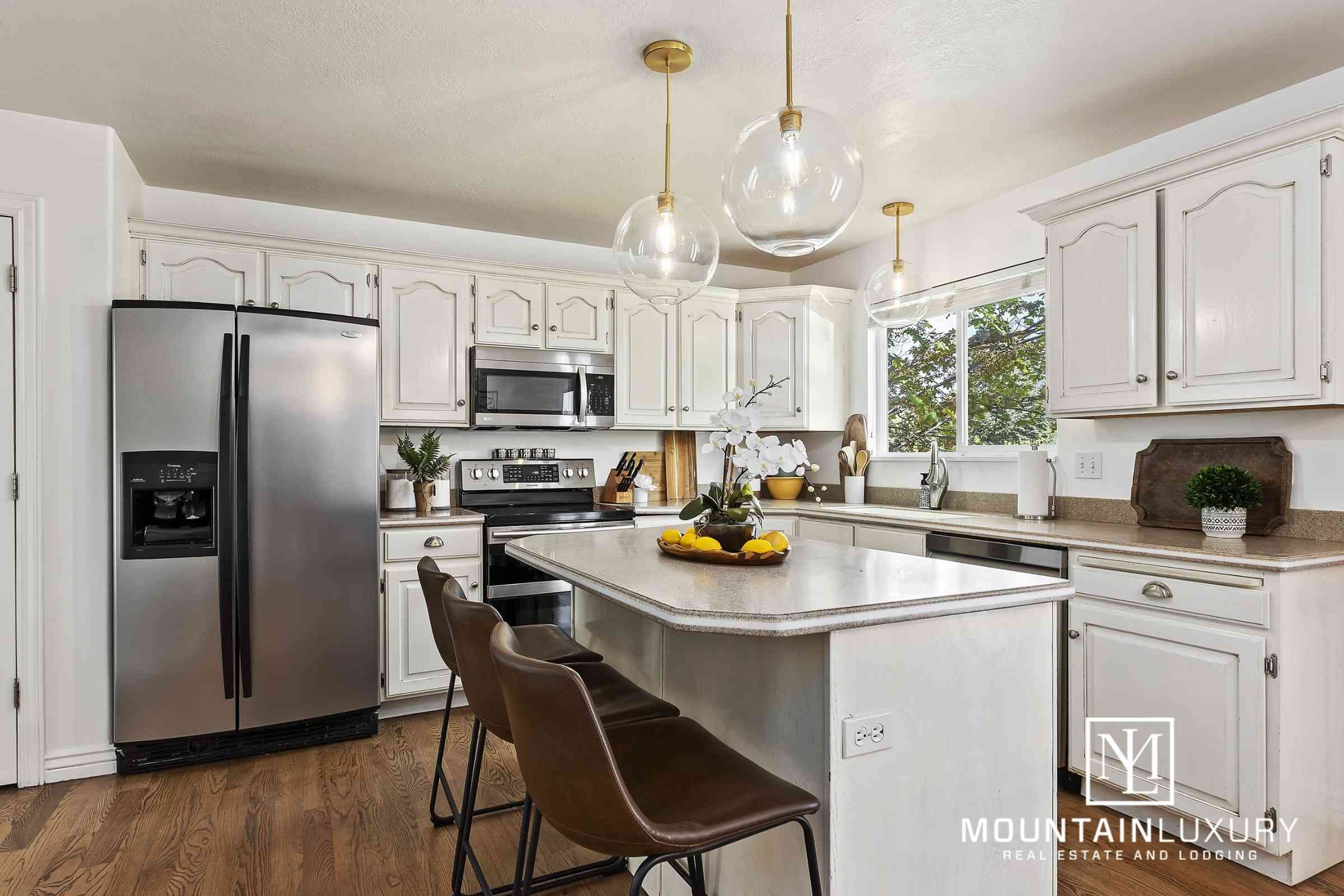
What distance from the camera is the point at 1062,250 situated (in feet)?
9.87

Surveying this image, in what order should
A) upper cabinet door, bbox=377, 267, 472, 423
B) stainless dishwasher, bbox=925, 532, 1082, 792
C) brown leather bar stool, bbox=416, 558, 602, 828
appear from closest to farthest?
brown leather bar stool, bbox=416, 558, 602, 828 < stainless dishwasher, bbox=925, 532, 1082, 792 < upper cabinet door, bbox=377, 267, 472, 423

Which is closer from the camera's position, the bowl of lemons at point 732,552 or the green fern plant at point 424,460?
the bowl of lemons at point 732,552

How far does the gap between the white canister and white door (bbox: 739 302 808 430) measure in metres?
0.42

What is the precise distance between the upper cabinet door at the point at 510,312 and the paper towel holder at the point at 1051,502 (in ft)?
8.23

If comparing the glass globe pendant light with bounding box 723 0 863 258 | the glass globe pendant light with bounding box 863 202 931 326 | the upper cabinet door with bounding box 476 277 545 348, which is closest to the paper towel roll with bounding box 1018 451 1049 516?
the glass globe pendant light with bounding box 863 202 931 326

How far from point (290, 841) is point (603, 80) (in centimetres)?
268

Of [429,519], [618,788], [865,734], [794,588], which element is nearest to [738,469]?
[794,588]

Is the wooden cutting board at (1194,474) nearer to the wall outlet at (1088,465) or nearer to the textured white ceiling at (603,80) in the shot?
the wall outlet at (1088,465)

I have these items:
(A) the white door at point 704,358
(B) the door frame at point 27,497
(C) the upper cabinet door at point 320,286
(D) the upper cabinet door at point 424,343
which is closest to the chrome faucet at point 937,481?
(A) the white door at point 704,358

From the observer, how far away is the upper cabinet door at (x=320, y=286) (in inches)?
136

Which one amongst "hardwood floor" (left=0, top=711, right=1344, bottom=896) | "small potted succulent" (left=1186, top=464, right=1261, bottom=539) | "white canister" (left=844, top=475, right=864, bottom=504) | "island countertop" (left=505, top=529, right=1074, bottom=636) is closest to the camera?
"island countertop" (left=505, top=529, right=1074, bottom=636)

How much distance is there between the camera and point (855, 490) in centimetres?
443

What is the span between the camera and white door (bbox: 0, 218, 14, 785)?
2.75 m

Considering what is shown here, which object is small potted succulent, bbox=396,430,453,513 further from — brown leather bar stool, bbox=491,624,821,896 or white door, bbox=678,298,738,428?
brown leather bar stool, bbox=491,624,821,896
